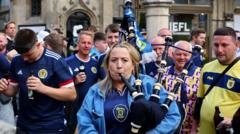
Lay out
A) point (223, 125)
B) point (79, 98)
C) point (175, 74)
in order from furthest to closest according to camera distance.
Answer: point (79, 98), point (175, 74), point (223, 125)

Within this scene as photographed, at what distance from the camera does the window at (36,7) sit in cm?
2073

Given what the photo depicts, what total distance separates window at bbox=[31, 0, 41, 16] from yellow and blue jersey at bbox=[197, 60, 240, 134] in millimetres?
15595

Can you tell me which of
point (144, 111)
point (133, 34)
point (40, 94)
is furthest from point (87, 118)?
point (133, 34)

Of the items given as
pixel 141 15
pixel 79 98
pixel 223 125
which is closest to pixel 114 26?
pixel 79 98

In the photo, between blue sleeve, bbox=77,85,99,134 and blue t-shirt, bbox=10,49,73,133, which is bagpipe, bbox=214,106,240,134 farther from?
blue t-shirt, bbox=10,49,73,133

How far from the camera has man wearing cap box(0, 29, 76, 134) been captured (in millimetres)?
5406

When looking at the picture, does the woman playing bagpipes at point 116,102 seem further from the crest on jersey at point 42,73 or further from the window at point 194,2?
the window at point 194,2

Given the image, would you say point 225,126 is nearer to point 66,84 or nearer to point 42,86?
point 66,84

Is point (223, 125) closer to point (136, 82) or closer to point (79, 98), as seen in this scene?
point (136, 82)

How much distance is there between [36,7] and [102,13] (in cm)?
263

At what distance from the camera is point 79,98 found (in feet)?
25.9

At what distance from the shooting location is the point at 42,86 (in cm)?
534

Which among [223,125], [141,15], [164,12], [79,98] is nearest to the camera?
[223,125]

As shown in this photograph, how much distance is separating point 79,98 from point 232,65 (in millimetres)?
3015
